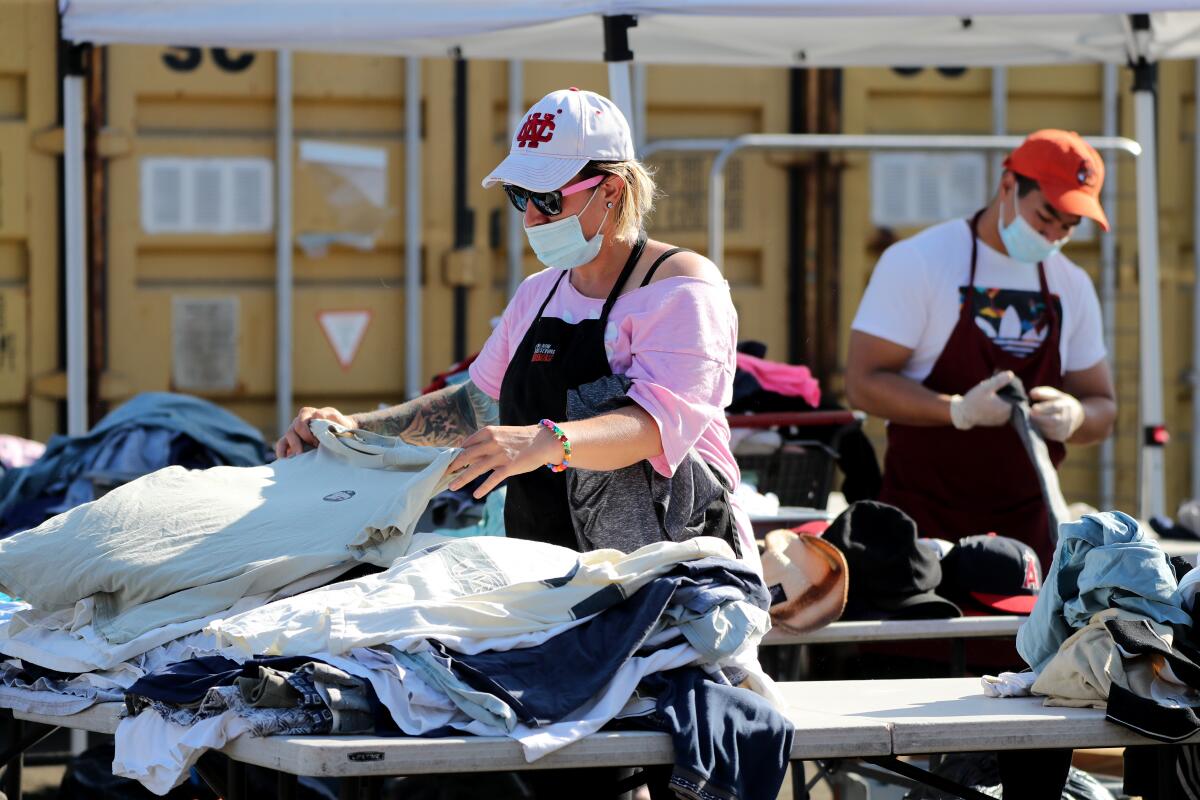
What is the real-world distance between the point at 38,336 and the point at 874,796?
3546 millimetres

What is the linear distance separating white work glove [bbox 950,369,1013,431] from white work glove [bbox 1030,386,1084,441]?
75 millimetres

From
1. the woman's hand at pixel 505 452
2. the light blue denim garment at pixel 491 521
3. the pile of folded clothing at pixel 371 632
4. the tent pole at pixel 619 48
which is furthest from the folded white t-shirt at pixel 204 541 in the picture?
the tent pole at pixel 619 48

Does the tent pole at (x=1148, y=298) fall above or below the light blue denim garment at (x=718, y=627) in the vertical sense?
above

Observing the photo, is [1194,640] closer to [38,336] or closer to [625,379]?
[625,379]

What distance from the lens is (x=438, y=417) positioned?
326cm

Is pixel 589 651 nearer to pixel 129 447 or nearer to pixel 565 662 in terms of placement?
pixel 565 662

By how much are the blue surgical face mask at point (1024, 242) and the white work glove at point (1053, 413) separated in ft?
1.22

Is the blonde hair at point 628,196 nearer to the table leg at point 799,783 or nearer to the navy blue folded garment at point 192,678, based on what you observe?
the navy blue folded garment at point 192,678

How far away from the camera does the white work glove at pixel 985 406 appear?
13.4 feet

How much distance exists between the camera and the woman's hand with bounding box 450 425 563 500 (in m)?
2.53

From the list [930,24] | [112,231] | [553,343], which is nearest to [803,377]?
[930,24]

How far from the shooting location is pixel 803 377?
500 cm

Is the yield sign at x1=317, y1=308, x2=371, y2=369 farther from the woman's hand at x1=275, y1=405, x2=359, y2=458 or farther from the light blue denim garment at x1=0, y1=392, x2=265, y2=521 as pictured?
the woman's hand at x1=275, y1=405, x2=359, y2=458

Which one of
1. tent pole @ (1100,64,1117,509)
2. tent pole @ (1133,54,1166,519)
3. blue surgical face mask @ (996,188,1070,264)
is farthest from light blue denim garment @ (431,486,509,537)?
tent pole @ (1100,64,1117,509)
